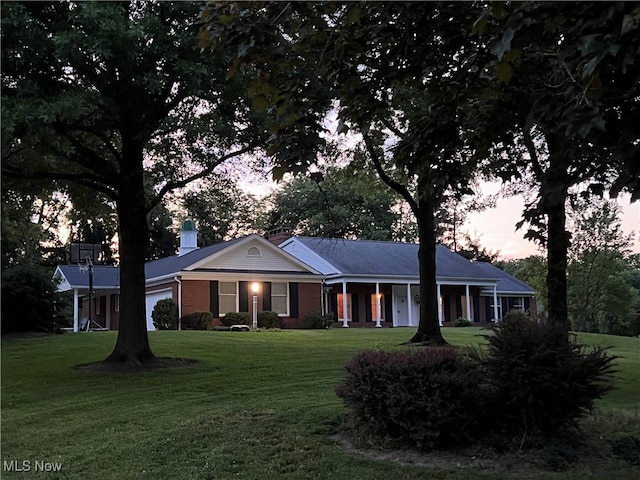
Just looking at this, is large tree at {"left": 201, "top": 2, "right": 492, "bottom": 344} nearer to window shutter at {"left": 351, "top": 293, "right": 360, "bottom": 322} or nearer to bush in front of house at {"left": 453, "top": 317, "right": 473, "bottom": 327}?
window shutter at {"left": 351, "top": 293, "right": 360, "bottom": 322}

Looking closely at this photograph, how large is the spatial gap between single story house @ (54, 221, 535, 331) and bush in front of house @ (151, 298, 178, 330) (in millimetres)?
349

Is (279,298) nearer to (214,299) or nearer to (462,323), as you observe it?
(214,299)

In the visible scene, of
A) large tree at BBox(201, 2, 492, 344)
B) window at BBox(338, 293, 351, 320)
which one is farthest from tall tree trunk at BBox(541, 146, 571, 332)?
window at BBox(338, 293, 351, 320)

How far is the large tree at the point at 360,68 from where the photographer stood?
17.1 ft

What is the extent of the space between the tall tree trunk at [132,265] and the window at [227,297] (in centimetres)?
1468

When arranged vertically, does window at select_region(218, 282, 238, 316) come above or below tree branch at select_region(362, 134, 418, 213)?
below

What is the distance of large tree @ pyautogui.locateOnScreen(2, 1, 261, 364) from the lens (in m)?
9.46

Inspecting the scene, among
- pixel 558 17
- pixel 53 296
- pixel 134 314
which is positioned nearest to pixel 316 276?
pixel 53 296

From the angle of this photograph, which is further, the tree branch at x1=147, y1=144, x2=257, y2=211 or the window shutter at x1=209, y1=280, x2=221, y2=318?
the window shutter at x1=209, y1=280, x2=221, y2=318

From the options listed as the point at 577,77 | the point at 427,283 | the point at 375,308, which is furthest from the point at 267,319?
the point at 577,77

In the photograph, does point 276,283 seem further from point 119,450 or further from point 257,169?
point 119,450

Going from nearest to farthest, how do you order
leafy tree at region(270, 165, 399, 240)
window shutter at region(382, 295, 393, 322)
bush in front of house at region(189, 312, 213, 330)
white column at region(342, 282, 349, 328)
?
bush in front of house at region(189, 312, 213, 330) < white column at region(342, 282, 349, 328) < window shutter at region(382, 295, 393, 322) < leafy tree at region(270, 165, 399, 240)

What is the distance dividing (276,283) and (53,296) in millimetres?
11297

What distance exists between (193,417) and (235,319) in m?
19.3
